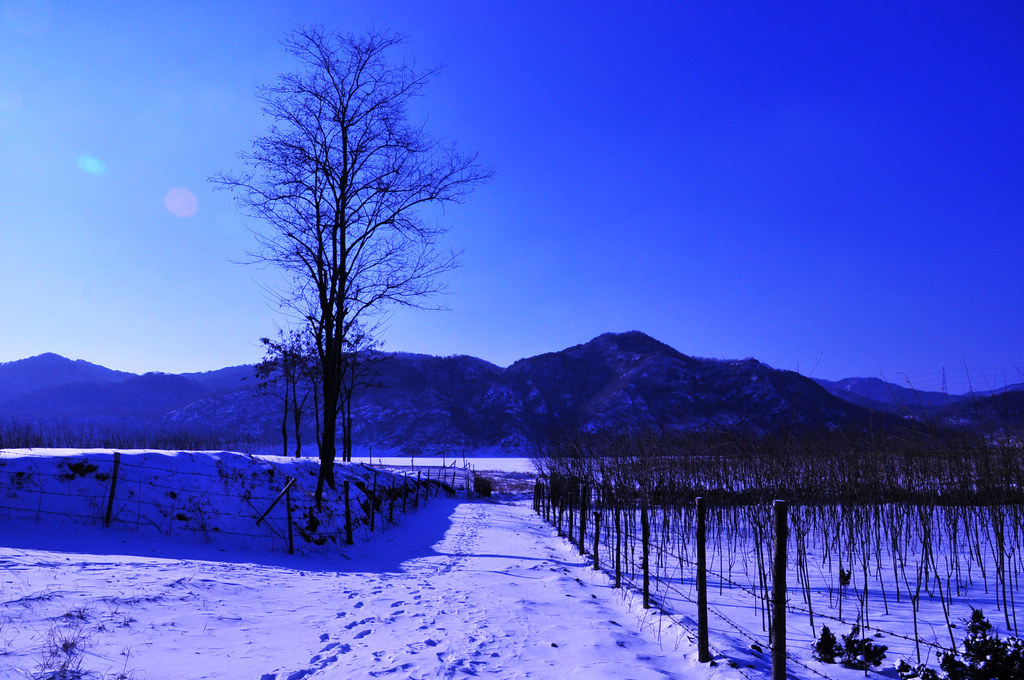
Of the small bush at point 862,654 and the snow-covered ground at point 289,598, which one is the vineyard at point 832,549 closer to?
the small bush at point 862,654

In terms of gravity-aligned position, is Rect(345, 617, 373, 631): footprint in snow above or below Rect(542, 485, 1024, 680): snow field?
above

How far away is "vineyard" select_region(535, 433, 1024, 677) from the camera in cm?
725

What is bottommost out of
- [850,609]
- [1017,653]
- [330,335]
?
[850,609]

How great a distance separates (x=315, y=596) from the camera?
8711 millimetres

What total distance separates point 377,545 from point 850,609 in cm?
1077

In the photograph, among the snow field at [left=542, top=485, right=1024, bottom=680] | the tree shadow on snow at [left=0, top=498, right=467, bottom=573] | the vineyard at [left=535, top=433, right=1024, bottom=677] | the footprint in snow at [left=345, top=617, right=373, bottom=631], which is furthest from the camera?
the tree shadow on snow at [left=0, top=498, right=467, bottom=573]

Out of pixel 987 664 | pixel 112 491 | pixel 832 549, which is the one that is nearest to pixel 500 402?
pixel 832 549

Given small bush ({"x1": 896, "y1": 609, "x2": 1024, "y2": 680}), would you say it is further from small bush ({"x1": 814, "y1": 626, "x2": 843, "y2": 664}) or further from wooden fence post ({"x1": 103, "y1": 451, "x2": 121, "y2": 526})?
wooden fence post ({"x1": 103, "y1": 451, "x2": 121, "y2": 526})

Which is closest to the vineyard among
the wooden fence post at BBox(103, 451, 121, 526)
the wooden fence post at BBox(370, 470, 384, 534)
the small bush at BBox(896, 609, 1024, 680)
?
the small bush at BBox(896, 609, 1024, 680)

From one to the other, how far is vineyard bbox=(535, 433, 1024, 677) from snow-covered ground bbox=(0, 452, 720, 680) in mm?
1228

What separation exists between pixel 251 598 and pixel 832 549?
546 inches

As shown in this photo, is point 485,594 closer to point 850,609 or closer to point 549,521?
point 850,609

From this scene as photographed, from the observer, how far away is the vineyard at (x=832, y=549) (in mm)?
7250

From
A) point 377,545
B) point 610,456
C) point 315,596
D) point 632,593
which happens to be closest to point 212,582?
point 315,596
